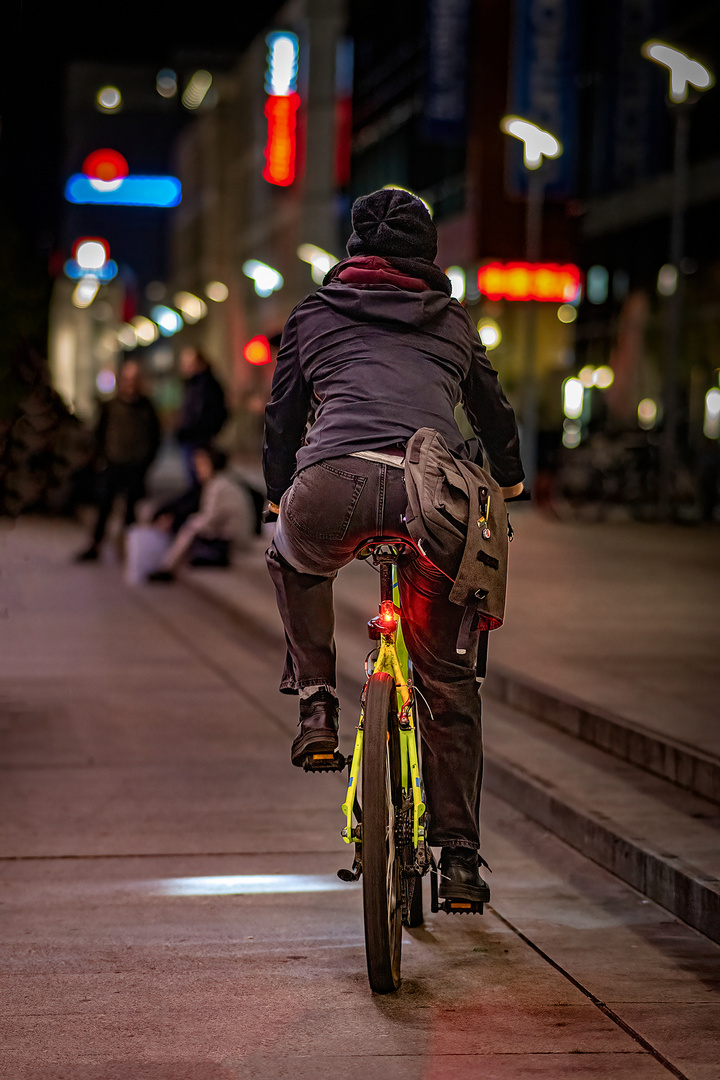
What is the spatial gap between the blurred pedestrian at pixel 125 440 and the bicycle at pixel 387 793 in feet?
43.8

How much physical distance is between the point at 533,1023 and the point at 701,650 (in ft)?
19.1

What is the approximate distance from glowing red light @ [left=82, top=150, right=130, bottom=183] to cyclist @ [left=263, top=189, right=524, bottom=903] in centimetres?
6030

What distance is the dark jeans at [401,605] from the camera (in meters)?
4.42

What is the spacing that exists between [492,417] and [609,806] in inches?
84.2

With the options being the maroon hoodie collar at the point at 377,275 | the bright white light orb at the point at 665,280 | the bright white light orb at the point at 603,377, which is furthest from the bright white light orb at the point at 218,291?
the maroon hoodie collar at the point at 377,275

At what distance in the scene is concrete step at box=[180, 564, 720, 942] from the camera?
535 cm

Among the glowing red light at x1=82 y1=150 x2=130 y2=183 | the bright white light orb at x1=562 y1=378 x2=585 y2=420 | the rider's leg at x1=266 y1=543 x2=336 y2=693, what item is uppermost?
the glowing red light at x1=82 y1=150 x2=130 y2=183

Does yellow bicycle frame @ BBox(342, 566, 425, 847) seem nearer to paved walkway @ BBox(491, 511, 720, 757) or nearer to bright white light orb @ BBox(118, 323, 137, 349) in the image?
paved walkway @ BBox(491, 511, 720, 757)

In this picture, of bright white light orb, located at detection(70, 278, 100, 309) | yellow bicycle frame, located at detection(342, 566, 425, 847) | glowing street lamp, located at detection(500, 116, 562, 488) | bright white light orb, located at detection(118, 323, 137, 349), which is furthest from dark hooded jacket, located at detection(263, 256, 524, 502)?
bright white light orb, located at detection(118, 323, 137, 349)

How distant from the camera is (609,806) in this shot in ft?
20.6

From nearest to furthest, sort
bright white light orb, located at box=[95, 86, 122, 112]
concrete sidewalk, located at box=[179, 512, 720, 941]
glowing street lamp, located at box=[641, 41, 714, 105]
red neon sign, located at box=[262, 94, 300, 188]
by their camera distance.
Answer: concrete sidewalk, located at box=[179, 512, 720, 941] → glowing street lamp, located at box=[641, 41, 714, 105] → red neon sign, located at box=[262, 94, 300, 188] → bright white light orb, located at box=[95, 86, 122, 112]

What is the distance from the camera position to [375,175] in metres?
52.5

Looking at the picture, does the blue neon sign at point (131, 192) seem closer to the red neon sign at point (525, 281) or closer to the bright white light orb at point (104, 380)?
the bright white light orb at point (104, 380)

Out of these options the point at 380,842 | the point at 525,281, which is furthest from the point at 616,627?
the point at 525,281
